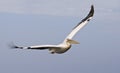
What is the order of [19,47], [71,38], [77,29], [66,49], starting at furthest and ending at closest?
1. [77,29]
2. [71,38]
3. [66,49]
4. [19,47]

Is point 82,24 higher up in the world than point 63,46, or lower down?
higher up

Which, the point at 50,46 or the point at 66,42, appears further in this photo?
the point at 66,42

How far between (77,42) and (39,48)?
3.39m

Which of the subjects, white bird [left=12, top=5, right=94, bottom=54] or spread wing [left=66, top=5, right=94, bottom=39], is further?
spread wing [left=66, top=5, right=94, bottom=39]

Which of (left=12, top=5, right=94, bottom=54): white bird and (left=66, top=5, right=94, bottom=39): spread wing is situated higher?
(left=66, top=5, right=94, bottom=39): spread wing

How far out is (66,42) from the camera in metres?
26.3

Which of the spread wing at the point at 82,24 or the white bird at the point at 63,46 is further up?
the spread wing at the point at 82,24

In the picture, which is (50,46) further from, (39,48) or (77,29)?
(77,29)

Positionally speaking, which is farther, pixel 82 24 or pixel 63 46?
pixel 82 24

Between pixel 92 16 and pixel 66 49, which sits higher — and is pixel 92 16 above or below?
above

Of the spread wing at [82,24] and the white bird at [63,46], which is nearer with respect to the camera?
the white bird at [63,46]

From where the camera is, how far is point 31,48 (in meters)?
23.5

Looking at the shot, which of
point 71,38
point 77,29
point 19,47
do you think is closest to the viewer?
point 19,47

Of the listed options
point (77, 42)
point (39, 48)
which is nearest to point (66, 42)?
point (77, 42)
